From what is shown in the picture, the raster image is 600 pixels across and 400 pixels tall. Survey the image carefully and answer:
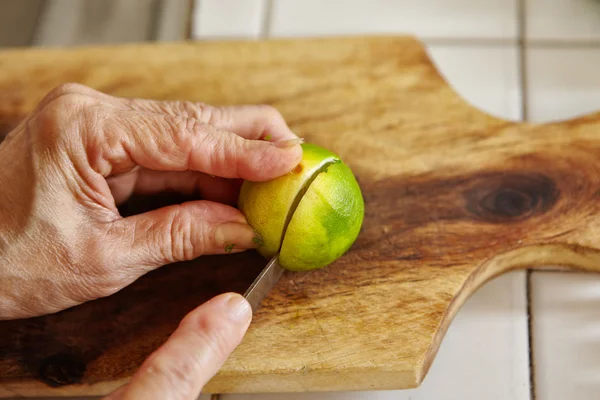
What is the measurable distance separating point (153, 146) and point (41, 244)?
0.34m

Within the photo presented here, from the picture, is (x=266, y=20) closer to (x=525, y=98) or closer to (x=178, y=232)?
(x=525, y=98)

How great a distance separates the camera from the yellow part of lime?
52.9 inches

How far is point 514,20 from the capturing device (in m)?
2.10

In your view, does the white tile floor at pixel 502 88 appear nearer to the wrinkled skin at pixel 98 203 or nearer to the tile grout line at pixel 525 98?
the tile grout line at pixel 525 98

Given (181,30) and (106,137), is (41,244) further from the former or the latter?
(181,30)

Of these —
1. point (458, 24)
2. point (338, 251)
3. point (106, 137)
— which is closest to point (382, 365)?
point (338, 251)

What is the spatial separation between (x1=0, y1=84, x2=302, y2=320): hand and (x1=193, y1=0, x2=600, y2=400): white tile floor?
0.46 m

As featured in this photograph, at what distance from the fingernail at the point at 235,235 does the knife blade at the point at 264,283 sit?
0.22ft

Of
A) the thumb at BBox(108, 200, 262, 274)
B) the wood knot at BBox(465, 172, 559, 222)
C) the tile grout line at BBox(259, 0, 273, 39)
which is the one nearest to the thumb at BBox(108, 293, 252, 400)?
the thumb at BBox(108, 200, 262, 274)

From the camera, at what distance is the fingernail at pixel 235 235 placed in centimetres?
140

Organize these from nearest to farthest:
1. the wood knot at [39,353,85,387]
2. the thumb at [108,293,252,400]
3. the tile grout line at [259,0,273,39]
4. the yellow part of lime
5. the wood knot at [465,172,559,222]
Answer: the thumb at [108,293,252,400] < the yellow part of lime < the wood knot at [39,353,85,387] < the wood knot at [465,172,559,222] < the tile grout line at [259,0,273,39]

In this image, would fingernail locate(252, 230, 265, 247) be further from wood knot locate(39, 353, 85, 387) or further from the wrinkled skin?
wood knot locate(39, 353, 85, 387)

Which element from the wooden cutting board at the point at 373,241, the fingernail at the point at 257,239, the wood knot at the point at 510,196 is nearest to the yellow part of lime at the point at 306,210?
the fingernail at the point at 257,239

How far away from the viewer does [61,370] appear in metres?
1.48
